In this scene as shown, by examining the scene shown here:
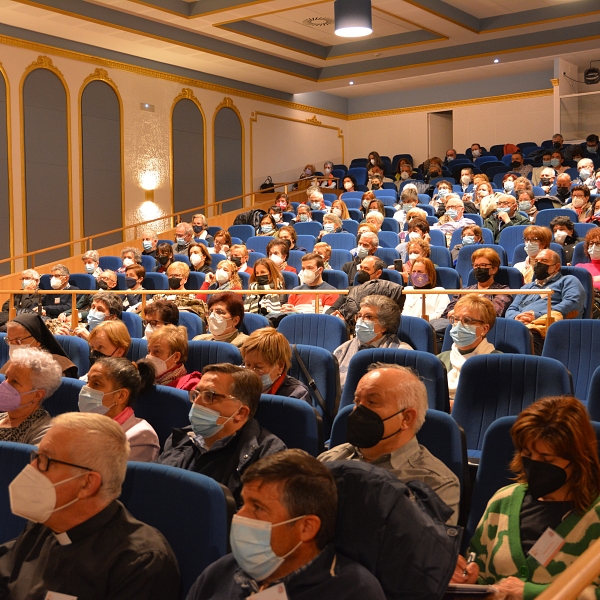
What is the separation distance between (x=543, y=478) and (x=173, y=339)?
1777 millimetres

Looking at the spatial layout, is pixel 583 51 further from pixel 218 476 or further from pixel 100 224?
pixel 218 476

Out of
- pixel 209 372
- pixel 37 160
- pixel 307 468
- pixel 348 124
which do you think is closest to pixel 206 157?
pixel 37 160

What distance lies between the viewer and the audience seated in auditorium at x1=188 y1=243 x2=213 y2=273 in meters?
6.35

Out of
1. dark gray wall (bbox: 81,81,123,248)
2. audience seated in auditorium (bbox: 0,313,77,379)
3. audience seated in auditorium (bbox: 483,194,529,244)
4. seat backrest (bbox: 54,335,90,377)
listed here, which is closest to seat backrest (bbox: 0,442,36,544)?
audience seated in auditorium (bbox: 0,313,77,379)

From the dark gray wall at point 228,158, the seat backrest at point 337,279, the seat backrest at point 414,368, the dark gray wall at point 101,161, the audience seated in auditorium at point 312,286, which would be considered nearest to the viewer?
the seat backrest at point 414,368

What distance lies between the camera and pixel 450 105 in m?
13.0

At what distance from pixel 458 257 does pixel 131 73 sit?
19.7 ft

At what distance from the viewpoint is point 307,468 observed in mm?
1420

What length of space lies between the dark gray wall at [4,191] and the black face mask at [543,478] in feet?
24.8

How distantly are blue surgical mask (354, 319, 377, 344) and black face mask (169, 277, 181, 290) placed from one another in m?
2.41

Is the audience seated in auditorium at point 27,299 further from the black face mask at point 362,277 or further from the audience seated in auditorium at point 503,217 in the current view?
the audience seated in auditorium at point 503,217

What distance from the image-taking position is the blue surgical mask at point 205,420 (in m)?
2.19

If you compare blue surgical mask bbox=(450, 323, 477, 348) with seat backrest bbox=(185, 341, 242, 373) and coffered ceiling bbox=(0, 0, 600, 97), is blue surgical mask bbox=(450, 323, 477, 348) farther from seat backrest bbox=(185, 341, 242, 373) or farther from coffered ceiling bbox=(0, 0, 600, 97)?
coffered ceiling bbox=(0, 0, 600, 97)

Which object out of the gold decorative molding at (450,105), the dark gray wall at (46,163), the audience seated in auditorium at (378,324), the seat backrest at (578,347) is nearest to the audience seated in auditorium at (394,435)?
the audience seated in auditorium at (378,324)
